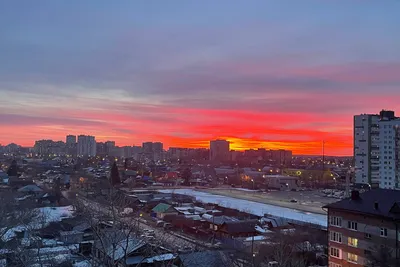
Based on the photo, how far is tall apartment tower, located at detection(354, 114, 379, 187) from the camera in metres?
32.9

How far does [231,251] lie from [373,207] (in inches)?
155

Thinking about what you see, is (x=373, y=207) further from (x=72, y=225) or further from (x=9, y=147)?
(x=9, y=147)

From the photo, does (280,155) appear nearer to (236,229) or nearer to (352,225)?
(236,229)

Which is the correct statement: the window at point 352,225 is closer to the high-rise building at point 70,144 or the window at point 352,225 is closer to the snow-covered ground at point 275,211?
the snow-covered ground at point 275,211

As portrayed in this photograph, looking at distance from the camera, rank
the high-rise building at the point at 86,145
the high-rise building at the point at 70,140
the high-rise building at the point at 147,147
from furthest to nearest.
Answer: the high-rise building at the point at 70,140 → the high-rise building at the point at 147,147 → the high-rise building at the point at 86,145

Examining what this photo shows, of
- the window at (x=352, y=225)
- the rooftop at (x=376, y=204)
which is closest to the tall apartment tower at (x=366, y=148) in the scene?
the rooftop at (x=376, y=204)

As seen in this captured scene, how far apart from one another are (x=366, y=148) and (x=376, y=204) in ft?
83.6

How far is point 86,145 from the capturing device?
11194cm

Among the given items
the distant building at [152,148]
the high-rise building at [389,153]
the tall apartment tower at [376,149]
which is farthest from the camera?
the distant building at [152,148]

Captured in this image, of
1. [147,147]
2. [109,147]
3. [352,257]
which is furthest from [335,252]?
[147,147]

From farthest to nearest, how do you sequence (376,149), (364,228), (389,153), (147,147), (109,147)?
A: (147,147) → (109,147) → (376,149) → (389,153) → (364,228)

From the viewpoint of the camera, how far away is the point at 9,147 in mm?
137125

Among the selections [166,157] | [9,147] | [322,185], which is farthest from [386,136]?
[9,147]

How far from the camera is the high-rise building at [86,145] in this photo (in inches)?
4390
